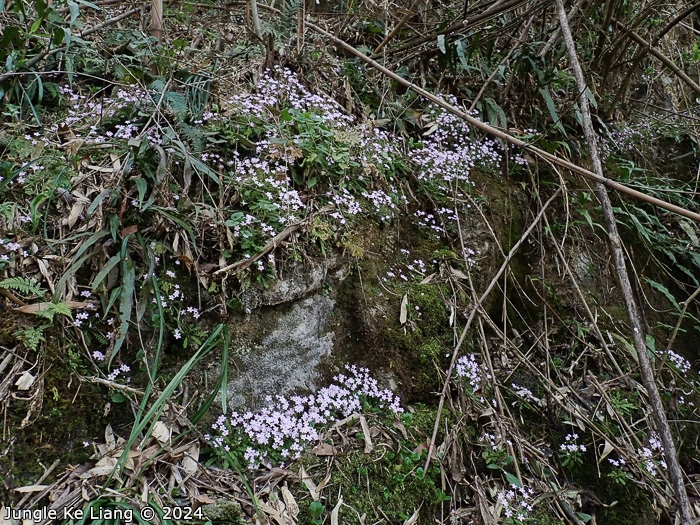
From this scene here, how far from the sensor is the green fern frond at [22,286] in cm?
187

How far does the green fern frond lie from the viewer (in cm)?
187

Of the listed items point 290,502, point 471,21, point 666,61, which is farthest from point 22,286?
point 666,61

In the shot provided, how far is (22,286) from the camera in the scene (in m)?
1.91

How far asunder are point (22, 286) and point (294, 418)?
50.8 inches

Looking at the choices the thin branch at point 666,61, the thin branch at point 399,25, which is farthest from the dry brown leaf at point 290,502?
the thin branch at point 666,61

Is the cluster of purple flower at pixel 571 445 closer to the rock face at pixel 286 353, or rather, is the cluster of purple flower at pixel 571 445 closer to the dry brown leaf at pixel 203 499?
the rock face at pixel 286 353

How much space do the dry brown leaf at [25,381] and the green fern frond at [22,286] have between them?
0.33 metres

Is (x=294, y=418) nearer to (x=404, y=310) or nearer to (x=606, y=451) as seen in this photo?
(x=404, y=310)

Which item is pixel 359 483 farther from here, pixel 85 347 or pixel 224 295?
pixel 85 347

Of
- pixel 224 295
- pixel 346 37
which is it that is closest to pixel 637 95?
pixel 346 37

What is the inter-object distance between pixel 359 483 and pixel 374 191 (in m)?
1.68

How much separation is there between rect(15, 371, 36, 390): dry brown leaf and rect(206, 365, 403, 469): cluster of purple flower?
73cm

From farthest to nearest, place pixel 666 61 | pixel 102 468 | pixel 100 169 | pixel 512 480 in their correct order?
1. pixel 666 61
2. pixel 100 169
3. pixel 512 480
4. pixel 102 468

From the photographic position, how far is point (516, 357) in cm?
286
